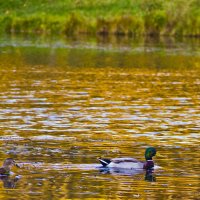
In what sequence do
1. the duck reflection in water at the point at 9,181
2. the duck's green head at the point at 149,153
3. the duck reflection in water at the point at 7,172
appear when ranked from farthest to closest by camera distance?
the duck's green head at the point at 149,153, the duck reflection in water at the point at 7,172, the duck reflection in water at the point at 9,181

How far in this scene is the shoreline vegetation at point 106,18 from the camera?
72938 millimetres

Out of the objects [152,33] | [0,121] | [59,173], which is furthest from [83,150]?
[152,33]

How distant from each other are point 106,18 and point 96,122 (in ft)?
145

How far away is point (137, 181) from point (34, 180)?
7.15 ft

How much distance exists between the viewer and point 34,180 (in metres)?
21.2

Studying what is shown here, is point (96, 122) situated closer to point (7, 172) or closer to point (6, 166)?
point (7, 172)

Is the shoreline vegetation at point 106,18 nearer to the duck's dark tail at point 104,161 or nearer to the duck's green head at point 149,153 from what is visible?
the duck's green head at point 149,153

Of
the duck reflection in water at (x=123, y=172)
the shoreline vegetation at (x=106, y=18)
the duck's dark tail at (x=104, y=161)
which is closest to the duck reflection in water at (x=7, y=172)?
the duck's dark tail at (x=104, y=161)

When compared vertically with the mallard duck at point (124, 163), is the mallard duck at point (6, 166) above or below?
above

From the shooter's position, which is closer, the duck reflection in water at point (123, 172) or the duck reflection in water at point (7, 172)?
the duck reflection in water at point (7, 172)

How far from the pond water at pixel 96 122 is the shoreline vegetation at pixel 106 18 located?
15.5 m

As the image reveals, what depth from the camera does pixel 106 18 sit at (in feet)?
242

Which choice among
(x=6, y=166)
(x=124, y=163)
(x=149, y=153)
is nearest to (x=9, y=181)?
(x=6, y=166)

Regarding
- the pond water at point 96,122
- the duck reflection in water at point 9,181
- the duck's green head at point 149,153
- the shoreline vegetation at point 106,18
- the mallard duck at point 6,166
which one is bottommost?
the shoreline vegetation at point 106,18
